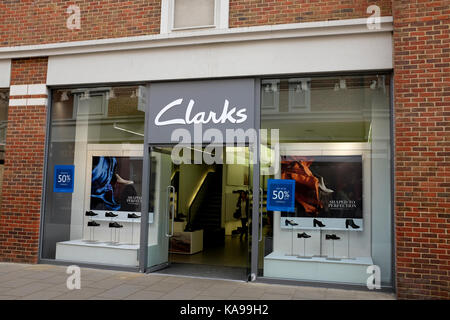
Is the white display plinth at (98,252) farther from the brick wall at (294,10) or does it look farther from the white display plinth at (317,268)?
the brick wall at (294,10)

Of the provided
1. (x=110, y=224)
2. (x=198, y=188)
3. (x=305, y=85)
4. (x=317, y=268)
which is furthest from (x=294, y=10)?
(x=198, y=188)

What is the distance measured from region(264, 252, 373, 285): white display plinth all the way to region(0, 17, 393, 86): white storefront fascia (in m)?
3.14

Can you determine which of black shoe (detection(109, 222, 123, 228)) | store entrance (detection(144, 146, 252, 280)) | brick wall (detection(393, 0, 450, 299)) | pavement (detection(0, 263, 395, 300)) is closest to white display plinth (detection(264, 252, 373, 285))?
pavement (detection(0, 263, 395, 300))

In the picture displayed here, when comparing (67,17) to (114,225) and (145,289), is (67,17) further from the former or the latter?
(145,289)

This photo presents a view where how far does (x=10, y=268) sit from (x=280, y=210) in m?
5.07

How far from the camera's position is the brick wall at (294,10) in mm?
6945

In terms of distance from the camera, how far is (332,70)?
7008 millimetres

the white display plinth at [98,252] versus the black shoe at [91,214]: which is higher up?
the black shoe at [91,214]

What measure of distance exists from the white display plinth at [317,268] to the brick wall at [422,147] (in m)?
0.74

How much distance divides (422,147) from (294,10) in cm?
308

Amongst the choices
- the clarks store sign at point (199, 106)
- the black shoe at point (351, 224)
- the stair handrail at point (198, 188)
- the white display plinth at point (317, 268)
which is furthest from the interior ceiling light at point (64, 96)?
the stair handrail at point (198, 188)

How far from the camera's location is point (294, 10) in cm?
725
